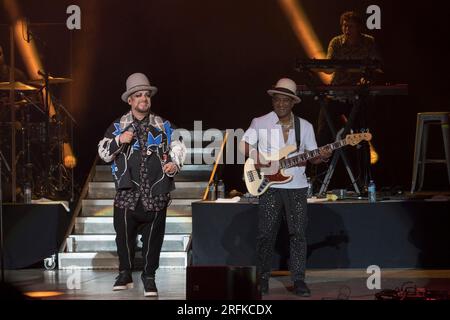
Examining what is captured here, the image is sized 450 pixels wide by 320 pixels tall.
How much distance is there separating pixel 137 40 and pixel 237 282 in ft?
24.3

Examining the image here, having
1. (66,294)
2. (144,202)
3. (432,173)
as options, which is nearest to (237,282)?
(144,202)

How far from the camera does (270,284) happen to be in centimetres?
911

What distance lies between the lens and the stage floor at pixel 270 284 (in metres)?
8.30

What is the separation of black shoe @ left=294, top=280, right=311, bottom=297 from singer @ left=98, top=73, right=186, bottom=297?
1217 millimetres

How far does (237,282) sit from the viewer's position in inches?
232

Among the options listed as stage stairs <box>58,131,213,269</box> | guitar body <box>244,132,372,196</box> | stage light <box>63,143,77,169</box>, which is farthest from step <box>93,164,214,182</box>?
guitar body <box>244,132,372,196</box>

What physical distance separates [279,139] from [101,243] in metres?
3.13

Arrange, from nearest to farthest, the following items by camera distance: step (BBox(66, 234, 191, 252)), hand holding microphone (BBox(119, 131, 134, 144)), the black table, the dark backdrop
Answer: hand holding microphone (BBox(119, 131, 134, 144)), the black table, step (BBox(66, 234, 191, 252)), the dark backdrop

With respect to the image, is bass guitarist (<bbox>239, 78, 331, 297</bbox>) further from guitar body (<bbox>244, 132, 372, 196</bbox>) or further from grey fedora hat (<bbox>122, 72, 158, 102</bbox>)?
grey fedora hat (<bbox>122, 72, 158, 102</bbox>)

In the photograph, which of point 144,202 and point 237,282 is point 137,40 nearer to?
point 144,202

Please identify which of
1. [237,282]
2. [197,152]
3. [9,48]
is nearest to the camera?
[237,282]

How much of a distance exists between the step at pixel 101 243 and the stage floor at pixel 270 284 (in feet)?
1.42

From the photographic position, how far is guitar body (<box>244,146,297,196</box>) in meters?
8.20

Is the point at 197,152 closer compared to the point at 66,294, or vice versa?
A: the point at 66,294
